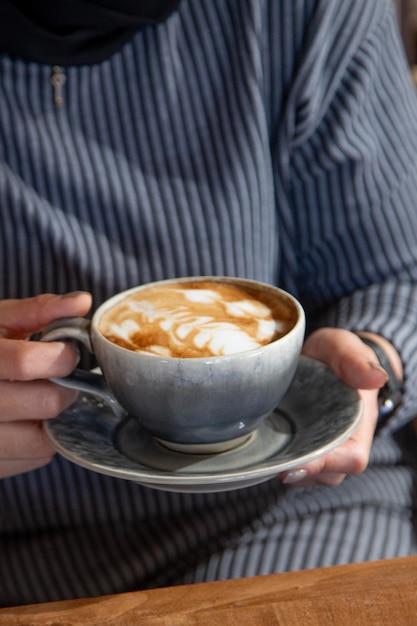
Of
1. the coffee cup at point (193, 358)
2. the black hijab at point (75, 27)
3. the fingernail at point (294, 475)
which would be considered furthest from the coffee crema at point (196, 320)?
the black hijab at point (75, 27)

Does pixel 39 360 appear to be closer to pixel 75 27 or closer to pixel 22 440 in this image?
pixel 22 440

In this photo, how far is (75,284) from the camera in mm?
885

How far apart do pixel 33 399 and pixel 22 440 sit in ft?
0.23

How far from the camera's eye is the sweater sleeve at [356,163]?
2.88ft

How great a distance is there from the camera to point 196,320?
2.09ft

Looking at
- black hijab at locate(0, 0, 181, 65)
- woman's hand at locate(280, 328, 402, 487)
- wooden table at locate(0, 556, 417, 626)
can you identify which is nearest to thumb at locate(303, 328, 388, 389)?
woman's hand at locate(280, 328, 402, 487)

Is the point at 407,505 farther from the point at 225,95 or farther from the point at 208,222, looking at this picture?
the point at 225,95

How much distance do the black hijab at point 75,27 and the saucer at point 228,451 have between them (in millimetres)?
408

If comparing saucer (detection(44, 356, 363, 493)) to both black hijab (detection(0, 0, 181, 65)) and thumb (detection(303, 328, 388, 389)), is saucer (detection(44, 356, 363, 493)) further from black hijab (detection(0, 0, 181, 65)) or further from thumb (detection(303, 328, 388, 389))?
black hijab (detection(0, 0, 181, 65))

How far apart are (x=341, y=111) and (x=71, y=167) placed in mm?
317

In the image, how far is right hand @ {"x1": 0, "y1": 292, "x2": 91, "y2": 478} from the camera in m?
0.62

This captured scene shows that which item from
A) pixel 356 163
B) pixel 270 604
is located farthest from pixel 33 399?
pixel 356 163

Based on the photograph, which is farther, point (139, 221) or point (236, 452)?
point (139, 221)

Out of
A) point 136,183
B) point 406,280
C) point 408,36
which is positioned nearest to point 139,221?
point 136,183
